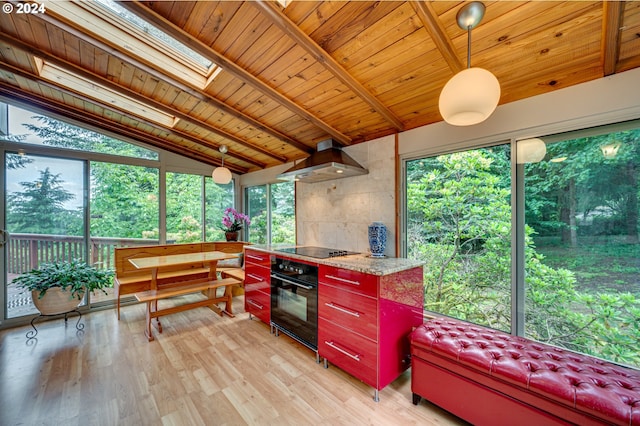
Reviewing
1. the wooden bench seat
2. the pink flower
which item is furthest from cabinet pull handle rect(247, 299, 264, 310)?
the pink flower

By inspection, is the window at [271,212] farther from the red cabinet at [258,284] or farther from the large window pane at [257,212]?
the red cabinet at [258,284]

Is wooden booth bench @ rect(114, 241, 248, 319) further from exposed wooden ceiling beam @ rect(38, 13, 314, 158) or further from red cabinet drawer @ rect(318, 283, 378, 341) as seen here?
exposed wooden ceiling beam @ rect(38, 13, 314, 158)

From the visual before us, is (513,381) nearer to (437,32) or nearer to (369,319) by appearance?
(369,319)

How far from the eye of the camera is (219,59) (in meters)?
2.09

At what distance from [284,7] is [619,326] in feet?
10.0

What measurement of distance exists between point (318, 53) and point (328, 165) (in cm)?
103

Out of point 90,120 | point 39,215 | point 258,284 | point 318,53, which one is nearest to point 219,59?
point 318,53

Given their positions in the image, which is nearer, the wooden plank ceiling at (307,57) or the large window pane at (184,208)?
the wooden plank ceiling at (307,57)

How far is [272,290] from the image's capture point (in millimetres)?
2916

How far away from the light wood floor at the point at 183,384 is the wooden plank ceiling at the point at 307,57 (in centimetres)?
247

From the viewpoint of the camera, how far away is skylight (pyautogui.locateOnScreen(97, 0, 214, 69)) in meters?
2.05

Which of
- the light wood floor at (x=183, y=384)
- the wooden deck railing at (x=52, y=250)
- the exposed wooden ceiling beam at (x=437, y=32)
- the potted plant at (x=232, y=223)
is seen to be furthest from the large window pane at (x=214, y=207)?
the exposed wooden ceiling beam at (x=437, y=32)

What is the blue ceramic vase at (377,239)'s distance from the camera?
2.58 meters

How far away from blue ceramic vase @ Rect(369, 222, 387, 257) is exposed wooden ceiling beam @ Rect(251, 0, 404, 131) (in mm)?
1109
